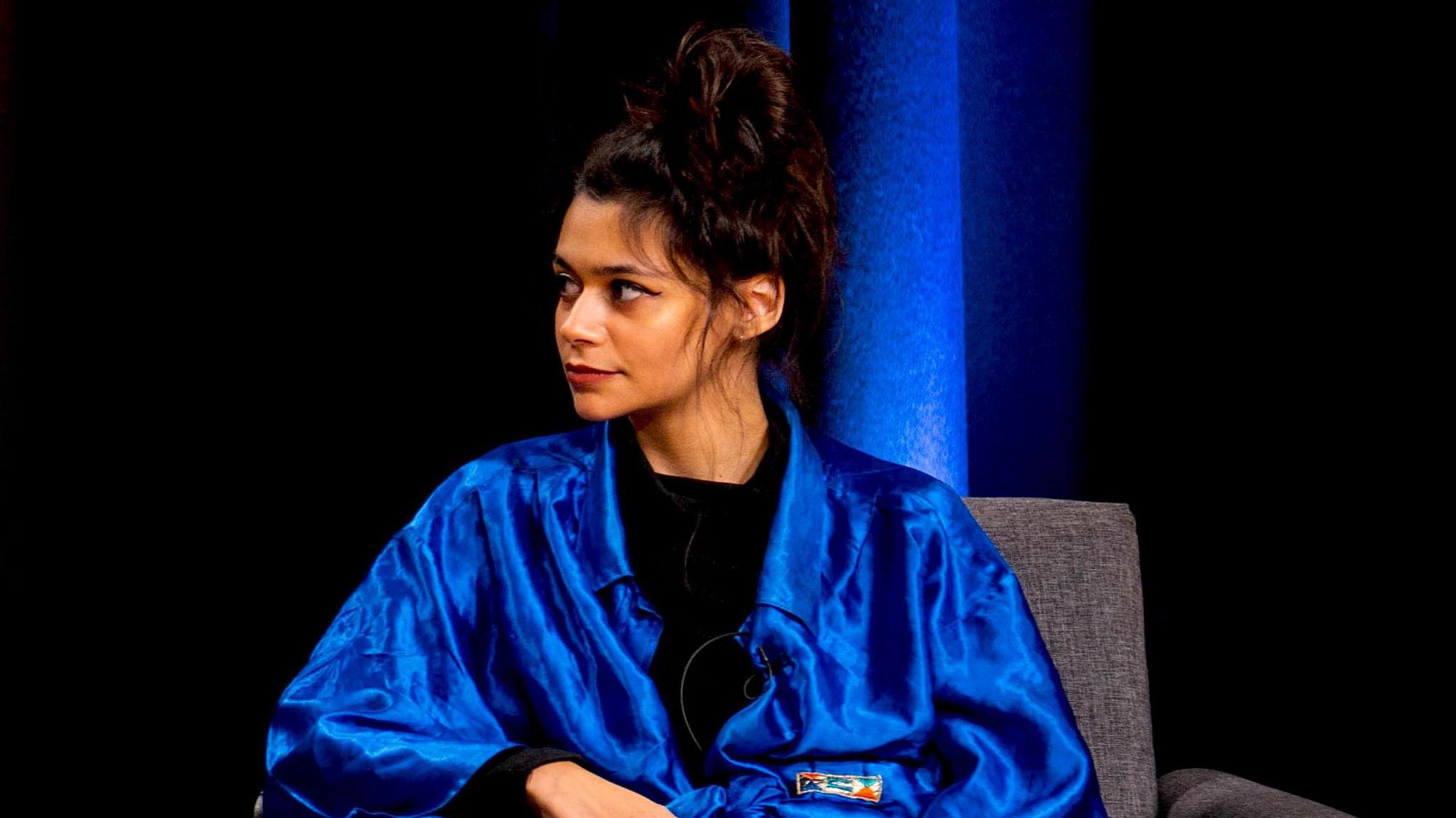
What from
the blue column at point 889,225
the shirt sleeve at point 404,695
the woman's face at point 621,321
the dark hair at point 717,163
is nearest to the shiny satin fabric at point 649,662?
the shirt sleeve at point 404,695

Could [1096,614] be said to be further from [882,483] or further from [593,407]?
[593,407]

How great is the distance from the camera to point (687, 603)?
120cm

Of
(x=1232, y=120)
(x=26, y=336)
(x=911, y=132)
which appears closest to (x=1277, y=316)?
(x=1232, y=120)

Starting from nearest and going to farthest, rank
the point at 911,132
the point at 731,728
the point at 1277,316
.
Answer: the point at 731,728, the point at 1277,316, the point at 911,132

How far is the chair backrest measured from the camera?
54.1 inches

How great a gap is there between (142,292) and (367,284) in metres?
0.30

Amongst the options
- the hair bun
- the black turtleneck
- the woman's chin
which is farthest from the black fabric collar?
the hair bun

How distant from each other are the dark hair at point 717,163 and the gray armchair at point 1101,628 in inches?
18.6

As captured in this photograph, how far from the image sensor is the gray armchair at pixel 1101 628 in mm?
1369

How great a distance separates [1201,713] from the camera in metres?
1.71

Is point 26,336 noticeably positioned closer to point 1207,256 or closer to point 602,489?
point 602,489

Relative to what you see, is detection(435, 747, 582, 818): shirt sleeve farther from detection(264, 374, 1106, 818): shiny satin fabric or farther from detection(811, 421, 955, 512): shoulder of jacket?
detection(811, 421, 955, 512): shoulder of jacket

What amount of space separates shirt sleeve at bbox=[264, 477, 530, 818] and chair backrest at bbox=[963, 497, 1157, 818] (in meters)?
0.62

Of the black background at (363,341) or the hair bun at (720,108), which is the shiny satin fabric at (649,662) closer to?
the hair bun at (720,108)
